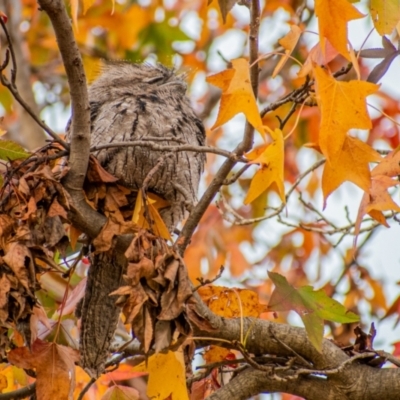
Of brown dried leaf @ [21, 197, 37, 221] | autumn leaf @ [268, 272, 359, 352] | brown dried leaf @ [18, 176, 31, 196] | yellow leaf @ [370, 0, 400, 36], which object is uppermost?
yellow leaf @ [370, 0, 400, 36]

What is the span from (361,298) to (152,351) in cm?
272

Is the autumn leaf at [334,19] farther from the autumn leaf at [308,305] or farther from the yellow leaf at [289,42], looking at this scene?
the autumn leaf at [308,305]

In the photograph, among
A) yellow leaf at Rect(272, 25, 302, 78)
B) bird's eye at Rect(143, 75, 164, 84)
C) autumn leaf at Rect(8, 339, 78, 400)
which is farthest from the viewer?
bird's eye at Rect(143, 75, 164, 84)

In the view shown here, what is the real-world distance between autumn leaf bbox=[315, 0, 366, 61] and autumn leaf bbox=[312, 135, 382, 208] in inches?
10.6

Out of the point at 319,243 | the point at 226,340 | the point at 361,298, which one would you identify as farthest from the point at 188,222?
the point at 319,243

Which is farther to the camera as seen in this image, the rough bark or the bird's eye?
the bird's eye

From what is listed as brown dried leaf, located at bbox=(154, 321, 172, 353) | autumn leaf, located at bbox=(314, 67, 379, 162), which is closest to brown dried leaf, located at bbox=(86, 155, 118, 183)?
brown dried leaf, located at bbox=(154, 321, 172, 353)

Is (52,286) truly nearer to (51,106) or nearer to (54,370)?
(54,370)

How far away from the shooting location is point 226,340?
2.14m

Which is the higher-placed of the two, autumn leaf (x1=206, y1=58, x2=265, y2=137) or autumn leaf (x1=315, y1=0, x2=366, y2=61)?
autumn leaf (x1=315, y1=0, x2=366, y2=61)

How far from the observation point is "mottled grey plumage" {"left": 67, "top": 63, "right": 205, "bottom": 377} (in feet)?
8.69

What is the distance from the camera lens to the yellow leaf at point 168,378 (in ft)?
6.71

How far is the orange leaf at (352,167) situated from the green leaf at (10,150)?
732 millimetres

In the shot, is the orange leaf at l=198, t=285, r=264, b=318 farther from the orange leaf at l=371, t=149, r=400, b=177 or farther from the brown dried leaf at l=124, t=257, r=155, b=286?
the brown dried leaf at l=124, t=257, r=155, b=286
